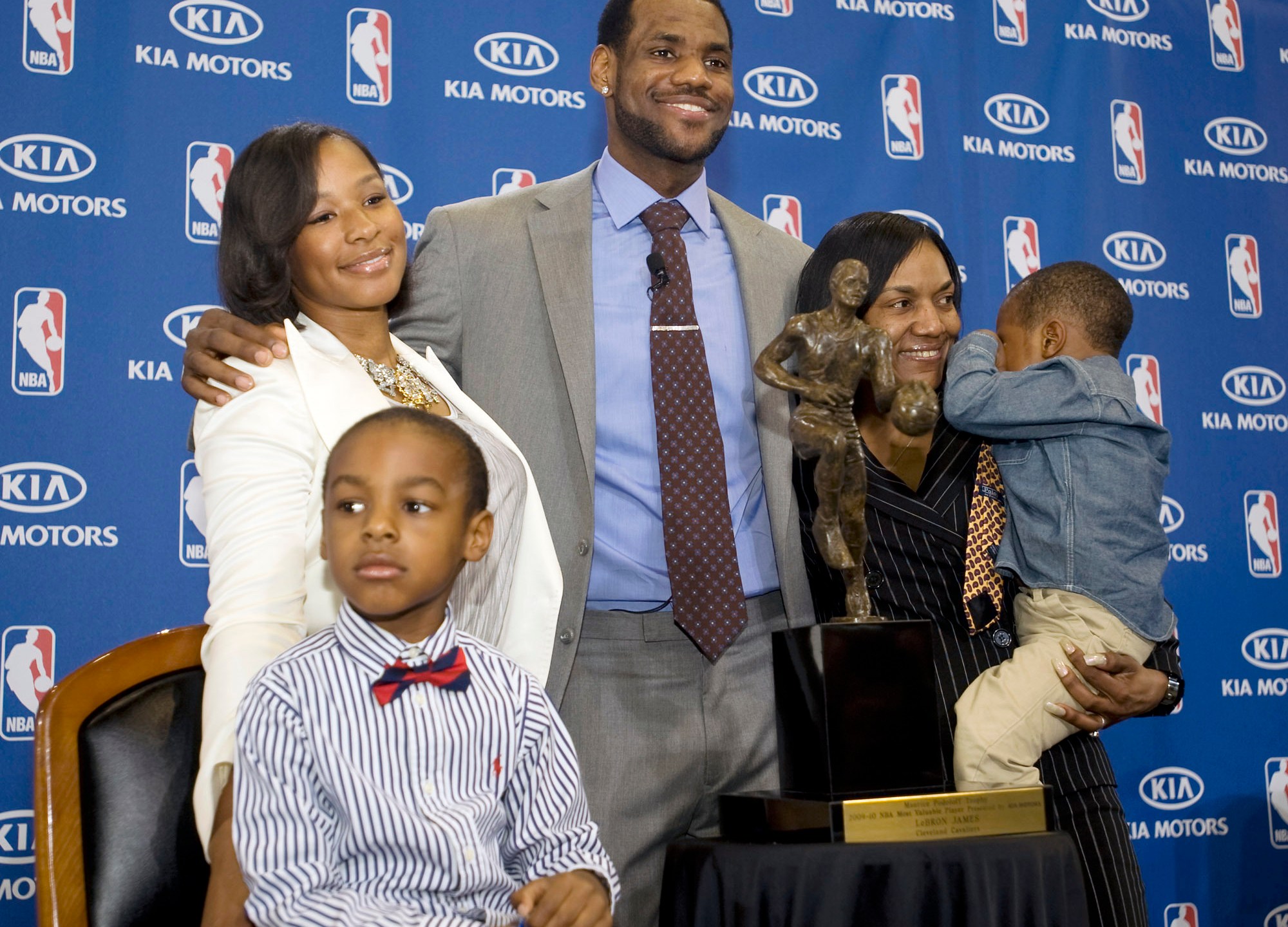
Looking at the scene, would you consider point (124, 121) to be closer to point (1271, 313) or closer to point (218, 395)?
point (218, 395)

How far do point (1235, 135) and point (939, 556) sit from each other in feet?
9.20

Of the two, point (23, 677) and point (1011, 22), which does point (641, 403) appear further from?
point (1011, 22)

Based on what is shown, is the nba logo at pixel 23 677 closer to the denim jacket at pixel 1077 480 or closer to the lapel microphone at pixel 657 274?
the lapel microphone at pixel 657 274

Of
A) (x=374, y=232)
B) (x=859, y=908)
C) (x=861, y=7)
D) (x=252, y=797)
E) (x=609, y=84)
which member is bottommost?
(x=859, y=908)

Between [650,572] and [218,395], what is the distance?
85cm

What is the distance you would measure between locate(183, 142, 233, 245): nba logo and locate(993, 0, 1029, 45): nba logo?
241 centimetres

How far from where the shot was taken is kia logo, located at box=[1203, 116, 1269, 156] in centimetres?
414

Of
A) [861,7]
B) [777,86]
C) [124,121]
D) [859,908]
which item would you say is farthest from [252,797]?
[861,7]

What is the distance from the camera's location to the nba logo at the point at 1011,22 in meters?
3.93

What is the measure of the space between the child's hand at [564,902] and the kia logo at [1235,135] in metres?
3.67

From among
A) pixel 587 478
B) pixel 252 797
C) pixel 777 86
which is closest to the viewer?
pixel 252 797

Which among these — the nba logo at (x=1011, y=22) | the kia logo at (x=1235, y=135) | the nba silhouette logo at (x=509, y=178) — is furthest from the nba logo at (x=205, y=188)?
the kia logo at (x=1235, y=135)

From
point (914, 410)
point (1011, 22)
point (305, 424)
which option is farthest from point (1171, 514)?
point (305, 424)

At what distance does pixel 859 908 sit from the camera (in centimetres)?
172
